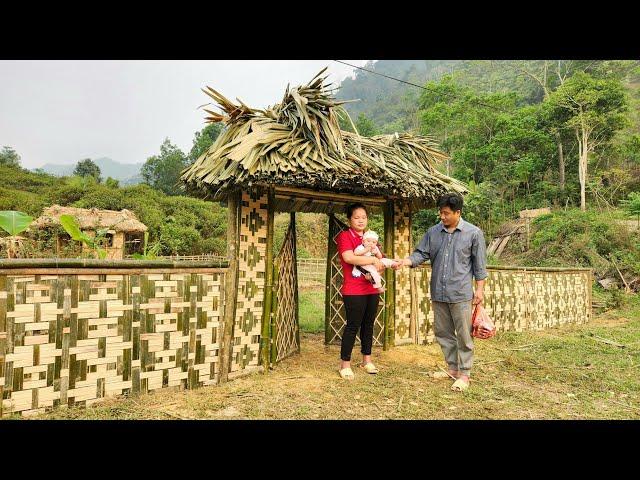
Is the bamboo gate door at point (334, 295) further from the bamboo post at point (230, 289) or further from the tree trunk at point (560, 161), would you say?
the tree trunk at point (560, 161)

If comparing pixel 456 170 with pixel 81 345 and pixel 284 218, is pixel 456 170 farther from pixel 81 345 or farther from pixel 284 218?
pixel 81 345

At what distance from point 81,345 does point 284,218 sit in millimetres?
21997

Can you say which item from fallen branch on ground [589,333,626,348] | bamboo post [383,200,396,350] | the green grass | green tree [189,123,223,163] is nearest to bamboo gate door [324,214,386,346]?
bamboo post [383,200,396,350]

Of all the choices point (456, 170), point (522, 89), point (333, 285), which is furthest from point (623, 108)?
point (333, 285)

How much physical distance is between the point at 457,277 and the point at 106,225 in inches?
723

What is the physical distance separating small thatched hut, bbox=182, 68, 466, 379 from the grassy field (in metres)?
0.46

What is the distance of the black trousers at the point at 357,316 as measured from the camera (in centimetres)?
388

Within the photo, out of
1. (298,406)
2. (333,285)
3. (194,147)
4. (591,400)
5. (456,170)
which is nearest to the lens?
(298,406)

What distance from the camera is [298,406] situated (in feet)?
10.6

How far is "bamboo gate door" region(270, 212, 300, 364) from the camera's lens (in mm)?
4324

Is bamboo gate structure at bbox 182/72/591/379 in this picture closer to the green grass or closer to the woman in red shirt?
the woman in red shirt

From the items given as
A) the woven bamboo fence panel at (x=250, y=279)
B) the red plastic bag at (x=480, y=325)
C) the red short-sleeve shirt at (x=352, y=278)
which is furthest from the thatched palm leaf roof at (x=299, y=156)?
the red plastic bag at (x=480, y=325)

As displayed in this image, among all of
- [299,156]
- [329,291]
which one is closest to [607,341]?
[329,291]

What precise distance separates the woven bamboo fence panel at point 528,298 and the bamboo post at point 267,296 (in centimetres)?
240
